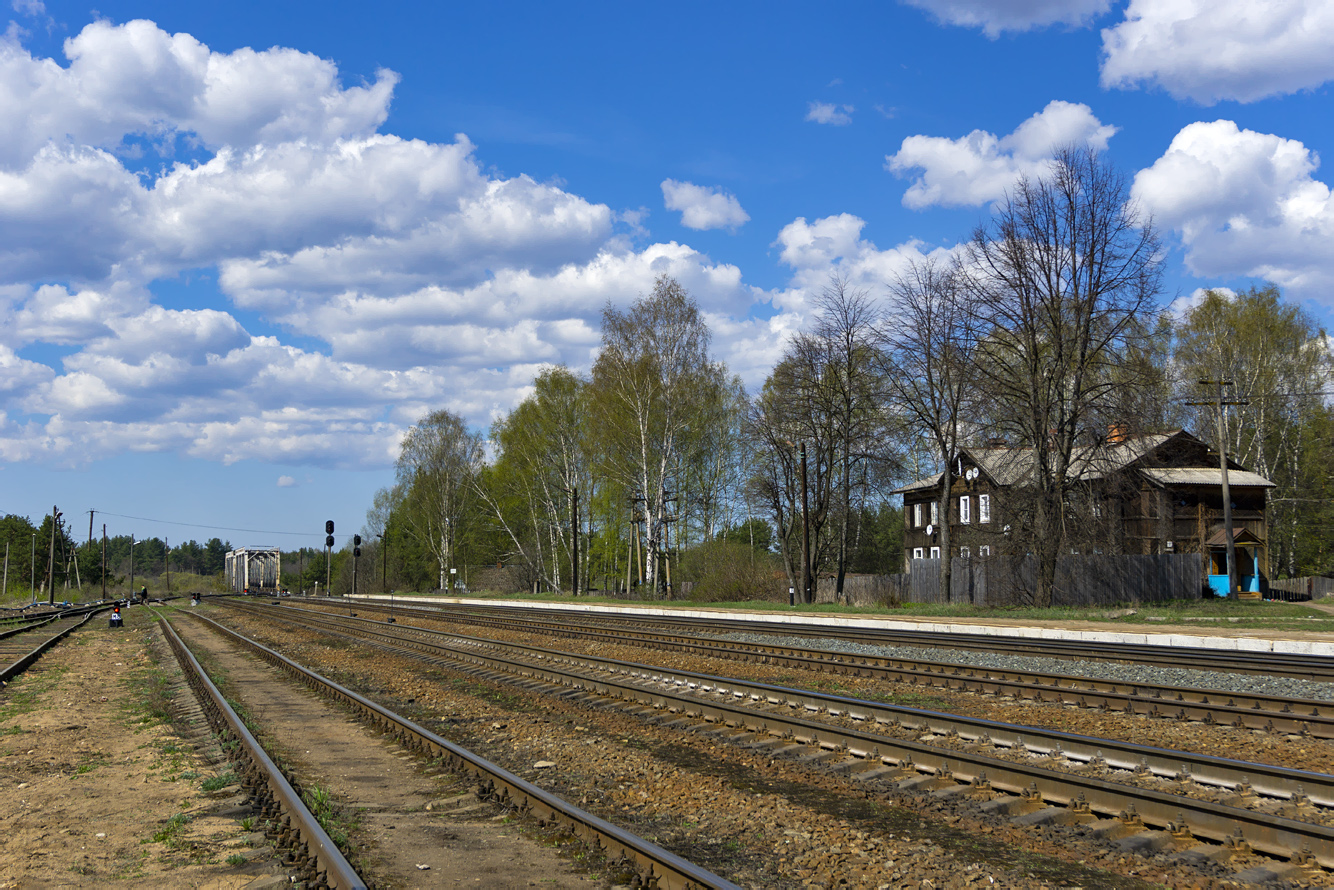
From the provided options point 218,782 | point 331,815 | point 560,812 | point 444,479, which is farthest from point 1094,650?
point 444,479

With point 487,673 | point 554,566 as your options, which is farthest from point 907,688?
point 554,566

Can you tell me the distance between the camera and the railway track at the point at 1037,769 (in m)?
6.13

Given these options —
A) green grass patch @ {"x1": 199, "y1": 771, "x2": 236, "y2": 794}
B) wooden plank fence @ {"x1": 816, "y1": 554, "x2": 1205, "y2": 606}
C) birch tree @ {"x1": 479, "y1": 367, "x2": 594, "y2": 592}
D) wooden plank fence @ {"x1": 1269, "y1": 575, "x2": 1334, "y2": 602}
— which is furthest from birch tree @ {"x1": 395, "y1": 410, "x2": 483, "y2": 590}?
green grass patch @ {"x1": 199, "y1": 771, "x2": 236, "y2": 794}

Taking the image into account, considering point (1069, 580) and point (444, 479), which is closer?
point (1069, 580)

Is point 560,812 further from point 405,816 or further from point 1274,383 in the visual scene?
point 1274,383

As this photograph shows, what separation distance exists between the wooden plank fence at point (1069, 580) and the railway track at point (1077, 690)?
1805 cm

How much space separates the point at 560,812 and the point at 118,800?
430cm

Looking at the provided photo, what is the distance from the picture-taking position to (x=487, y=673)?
645 inches

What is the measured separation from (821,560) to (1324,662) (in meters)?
Answer: 35.1

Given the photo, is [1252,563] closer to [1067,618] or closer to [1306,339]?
[1306,339]

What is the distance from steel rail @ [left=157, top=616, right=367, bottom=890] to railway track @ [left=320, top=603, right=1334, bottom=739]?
8909 millimetres

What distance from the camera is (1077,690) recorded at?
12.0 metres

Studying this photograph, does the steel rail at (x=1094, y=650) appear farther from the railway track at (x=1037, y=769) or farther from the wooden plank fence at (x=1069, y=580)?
the wooden plank fence at (x=1069, y=580)

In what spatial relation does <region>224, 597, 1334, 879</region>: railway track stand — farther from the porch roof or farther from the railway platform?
the porch roof
